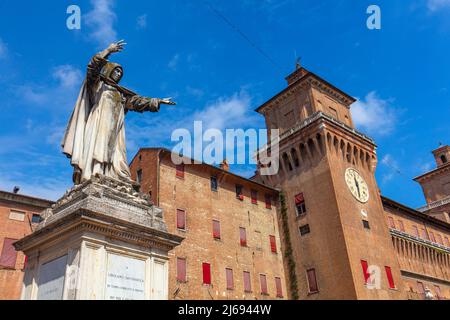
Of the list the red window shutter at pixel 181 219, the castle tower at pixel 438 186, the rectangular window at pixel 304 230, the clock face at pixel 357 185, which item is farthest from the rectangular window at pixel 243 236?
the castle tower at pixel 438 186

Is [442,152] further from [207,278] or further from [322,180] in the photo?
[207,278]

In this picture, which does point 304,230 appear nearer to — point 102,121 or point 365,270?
point 365,270

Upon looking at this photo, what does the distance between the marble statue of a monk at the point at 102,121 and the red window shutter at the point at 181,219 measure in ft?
71.5

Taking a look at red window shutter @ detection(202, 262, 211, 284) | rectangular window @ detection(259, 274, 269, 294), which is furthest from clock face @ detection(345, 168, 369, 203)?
red window shutter @ detection(202, 262, 211, 284)

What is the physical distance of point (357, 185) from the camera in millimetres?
38344

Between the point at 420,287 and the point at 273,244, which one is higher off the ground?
the point at 273,244

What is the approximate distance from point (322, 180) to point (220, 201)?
9.06m

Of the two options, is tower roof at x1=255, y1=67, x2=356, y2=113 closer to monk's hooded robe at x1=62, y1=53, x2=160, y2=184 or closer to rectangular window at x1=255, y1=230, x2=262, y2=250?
rectangular window at x1=255, y1=230, x2=262, y2=250

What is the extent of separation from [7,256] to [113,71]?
27829mm

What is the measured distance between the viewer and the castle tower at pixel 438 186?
201 ft

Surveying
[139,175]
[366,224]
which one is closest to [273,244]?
[366,224]

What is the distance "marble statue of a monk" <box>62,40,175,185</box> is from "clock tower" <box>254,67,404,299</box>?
2702cm

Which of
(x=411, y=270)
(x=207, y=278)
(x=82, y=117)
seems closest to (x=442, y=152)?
(x=411, y=270)
